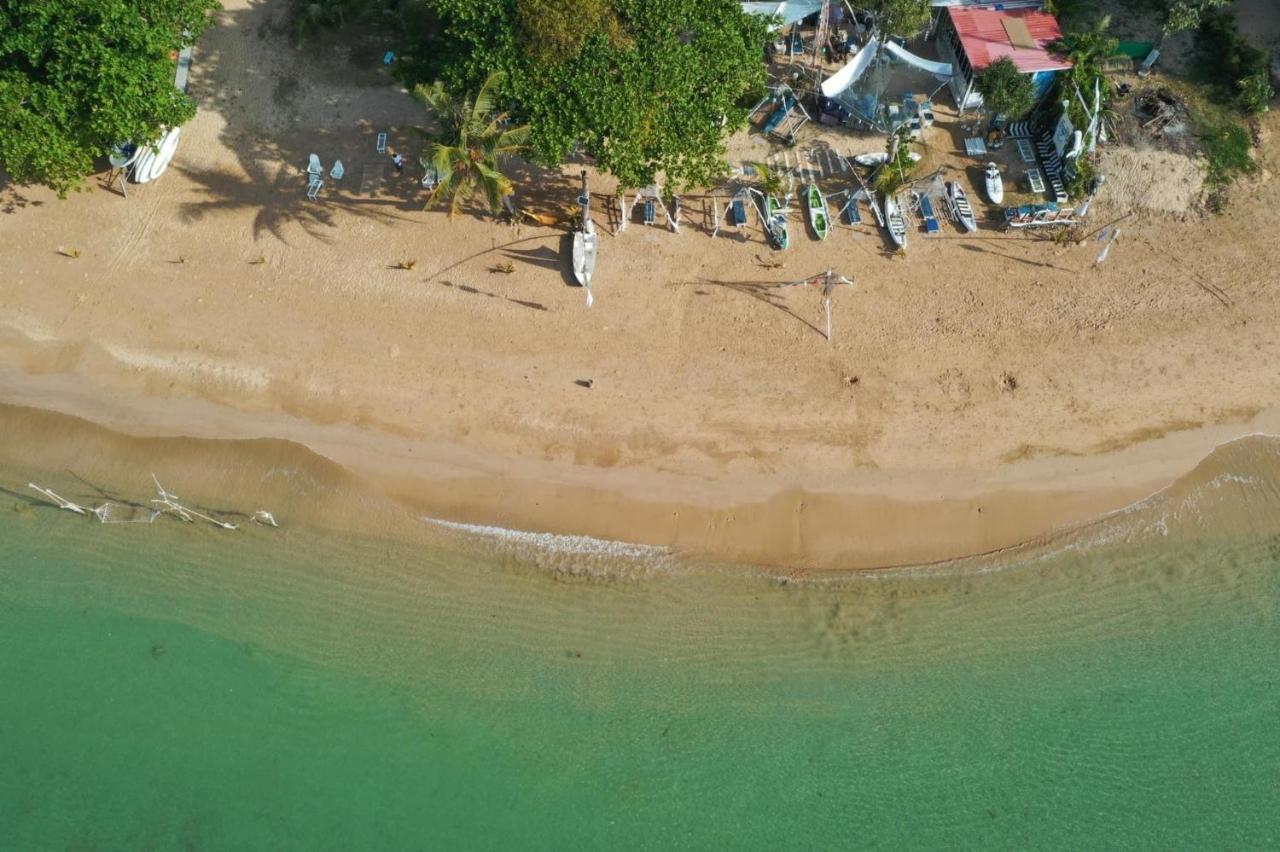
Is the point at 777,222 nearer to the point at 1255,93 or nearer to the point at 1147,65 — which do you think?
the point at 1147,65

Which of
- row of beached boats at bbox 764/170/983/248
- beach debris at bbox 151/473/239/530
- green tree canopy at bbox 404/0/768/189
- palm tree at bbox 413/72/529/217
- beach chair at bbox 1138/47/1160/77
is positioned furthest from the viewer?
beach chair at bbox 1138/47/1160/77

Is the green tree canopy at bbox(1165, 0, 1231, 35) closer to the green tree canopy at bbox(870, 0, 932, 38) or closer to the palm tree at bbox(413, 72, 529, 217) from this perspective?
the green tree canopy at bbox(870, 0, 932, 38)

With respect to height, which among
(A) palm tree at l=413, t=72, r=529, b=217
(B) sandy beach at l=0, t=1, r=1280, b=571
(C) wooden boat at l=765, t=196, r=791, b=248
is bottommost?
(B) sandy beach at l=0, t=1, r=1280, b=571

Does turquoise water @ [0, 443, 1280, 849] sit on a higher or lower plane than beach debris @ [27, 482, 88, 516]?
lower

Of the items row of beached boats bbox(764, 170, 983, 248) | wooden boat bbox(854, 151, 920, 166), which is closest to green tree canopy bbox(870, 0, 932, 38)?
wooden boat bbox(854, 151, 920, 166)

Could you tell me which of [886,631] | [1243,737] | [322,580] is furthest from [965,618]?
[322,580]

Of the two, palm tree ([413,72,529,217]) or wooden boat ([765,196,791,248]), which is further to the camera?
wooden boat ([765,196,791,248])

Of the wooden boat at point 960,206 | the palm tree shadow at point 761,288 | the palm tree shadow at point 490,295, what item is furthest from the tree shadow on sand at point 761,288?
the wooden boat at point 960,206
